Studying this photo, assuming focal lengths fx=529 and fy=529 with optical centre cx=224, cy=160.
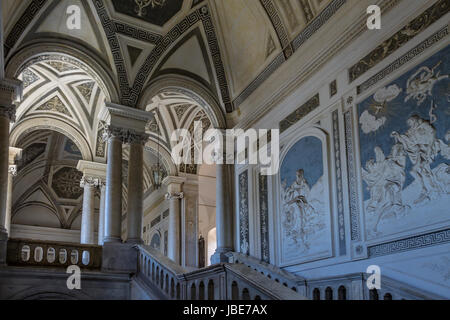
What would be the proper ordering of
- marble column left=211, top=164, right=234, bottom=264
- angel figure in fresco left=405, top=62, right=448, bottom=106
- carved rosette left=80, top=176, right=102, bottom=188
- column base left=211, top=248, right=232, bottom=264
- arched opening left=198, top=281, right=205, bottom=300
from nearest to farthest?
arched opening left=198, top=281, right=205, bottom=300 → angel figure in fresco left=405, top=62, right=448, bottom=106 → column base left=211, top=248, right=232, bottom=264 → marble column left=211, top=164, right=234, bottom=264 → carved rosette left=80, top=176, right=102, bottom=188

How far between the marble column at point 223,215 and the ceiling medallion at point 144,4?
387cm

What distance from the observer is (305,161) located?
32.6 feet

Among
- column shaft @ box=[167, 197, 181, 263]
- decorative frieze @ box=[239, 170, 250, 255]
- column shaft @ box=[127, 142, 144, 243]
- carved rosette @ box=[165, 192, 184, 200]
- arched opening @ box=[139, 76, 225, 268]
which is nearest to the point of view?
column shaft @ box=[127, 142, 144, 243]

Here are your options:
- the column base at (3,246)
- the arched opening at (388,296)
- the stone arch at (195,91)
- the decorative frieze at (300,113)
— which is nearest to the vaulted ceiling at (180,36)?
the stone arch at (195,91)

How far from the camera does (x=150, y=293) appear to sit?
28.2 feet

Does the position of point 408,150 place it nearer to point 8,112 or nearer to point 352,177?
point 352,177

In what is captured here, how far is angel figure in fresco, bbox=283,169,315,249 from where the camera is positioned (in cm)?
964

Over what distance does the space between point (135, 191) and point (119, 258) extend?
1.58 metres

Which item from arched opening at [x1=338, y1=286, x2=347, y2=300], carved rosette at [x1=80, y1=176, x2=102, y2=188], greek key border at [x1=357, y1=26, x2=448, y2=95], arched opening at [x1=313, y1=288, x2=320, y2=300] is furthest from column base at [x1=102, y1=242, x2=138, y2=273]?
carved rosette at [x1=80, y1=176, x2=102, y2=188]

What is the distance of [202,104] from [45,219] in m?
13.6

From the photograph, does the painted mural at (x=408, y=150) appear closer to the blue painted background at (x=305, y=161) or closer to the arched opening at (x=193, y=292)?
the blue painted background at (x=305, y=161)

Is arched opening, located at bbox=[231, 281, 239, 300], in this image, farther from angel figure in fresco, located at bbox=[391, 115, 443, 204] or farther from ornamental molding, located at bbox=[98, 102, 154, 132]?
ornamental molding, located at bbox=[98, 102, 154, 132]

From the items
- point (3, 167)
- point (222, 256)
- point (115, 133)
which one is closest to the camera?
point (3, 167)

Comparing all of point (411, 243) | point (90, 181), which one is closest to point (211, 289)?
point (411, 243)
